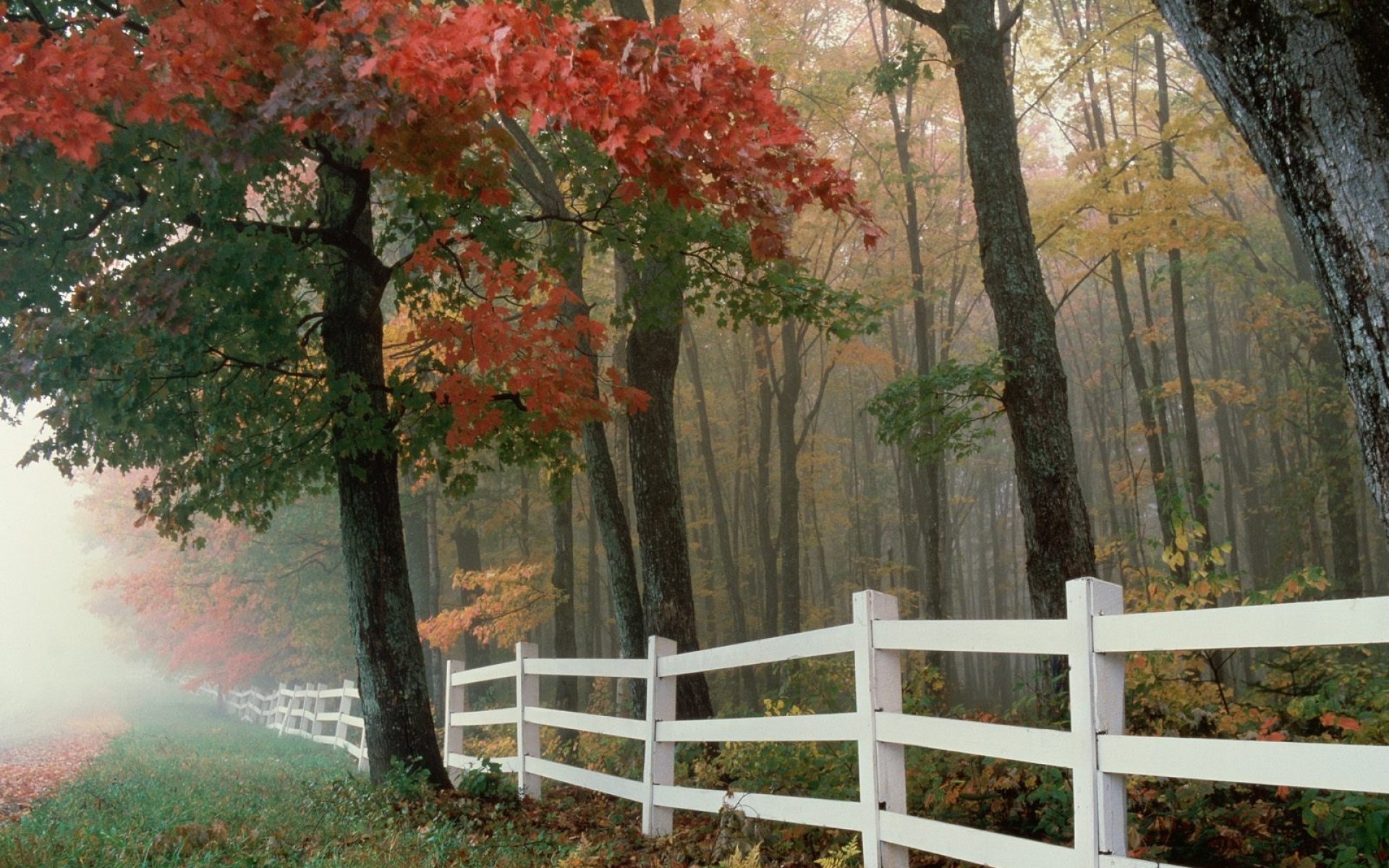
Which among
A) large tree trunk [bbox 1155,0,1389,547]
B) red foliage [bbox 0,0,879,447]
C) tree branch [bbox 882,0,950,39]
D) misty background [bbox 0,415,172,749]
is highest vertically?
tree branch [bbox 882,0,950,39]

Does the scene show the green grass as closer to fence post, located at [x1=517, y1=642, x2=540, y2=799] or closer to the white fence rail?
fence post, located at [x1=517, y1=642, x2=540, y2=799]

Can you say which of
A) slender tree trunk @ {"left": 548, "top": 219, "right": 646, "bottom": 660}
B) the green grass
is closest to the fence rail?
the green grass

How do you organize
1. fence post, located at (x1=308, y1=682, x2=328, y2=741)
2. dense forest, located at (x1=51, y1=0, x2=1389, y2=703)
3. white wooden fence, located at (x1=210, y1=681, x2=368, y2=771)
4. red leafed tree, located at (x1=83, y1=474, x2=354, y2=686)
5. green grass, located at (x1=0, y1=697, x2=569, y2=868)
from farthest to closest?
1. red leafed tree, located at (x1=83, y1=474, x2=354, y2=686)
2. fence post, located at (x1=308, y1=682, x2=328, y2=741)
3. white wooden fence, located at (x1=210, y1=681, x2=368, y2=771)
4. dense forest, located at (x1=51, y1=0, x2=1389, y2=703)
5. green grass, located at (x1=0, y1=697, x2=569, y2=868)

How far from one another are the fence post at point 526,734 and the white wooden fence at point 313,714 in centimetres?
289

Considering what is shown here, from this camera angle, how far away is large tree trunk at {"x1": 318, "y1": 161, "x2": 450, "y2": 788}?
9.34 metres

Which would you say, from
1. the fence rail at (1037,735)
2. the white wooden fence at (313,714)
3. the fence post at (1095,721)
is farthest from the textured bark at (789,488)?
the fence post at (1095,721)

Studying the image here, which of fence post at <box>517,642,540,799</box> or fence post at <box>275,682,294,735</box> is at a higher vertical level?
fence post at <box>517,642,540,799</box>

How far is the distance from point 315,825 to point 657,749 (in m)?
2.19

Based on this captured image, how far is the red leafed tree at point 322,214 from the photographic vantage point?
6.12m

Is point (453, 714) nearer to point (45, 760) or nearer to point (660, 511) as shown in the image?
point (660, 511)

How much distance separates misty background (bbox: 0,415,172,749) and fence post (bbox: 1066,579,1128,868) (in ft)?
176

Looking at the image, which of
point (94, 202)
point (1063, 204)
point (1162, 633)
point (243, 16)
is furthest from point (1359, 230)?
point (1063, 204)

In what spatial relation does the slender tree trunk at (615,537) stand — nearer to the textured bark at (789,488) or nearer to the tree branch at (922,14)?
the tree branch at (922,14)

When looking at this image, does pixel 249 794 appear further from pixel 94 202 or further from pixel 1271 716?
pixel 1271 716
